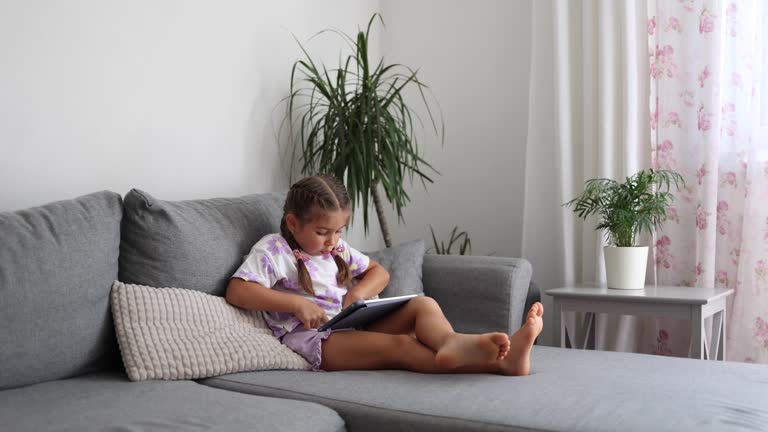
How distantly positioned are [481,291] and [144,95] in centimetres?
125

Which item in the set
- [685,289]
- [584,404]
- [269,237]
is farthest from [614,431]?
[685,289]

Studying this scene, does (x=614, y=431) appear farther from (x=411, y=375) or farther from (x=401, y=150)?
(x=401, y=150)

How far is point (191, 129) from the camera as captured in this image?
258 cm

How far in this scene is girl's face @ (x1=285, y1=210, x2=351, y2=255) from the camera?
212 cm

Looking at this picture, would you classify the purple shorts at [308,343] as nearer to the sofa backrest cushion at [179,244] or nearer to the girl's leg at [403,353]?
the girl's leg at [403,353]

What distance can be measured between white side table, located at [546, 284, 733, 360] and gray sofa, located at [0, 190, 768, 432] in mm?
551

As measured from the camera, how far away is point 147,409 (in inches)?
58.6

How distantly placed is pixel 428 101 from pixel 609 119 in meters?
0.94

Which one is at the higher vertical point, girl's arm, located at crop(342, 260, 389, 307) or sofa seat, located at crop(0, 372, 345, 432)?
girl's arm, located at crop(342, 260, 389, 307)

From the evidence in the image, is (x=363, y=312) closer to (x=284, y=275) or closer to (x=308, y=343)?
(x=308, y=343)

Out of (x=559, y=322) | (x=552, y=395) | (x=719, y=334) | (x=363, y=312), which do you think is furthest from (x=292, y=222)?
(x=719, y=334)

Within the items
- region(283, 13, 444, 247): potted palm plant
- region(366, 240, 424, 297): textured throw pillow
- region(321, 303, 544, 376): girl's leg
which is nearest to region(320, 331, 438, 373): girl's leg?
region(321, 303, 544, 376): girl's leg

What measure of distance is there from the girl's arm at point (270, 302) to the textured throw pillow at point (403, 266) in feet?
1.42

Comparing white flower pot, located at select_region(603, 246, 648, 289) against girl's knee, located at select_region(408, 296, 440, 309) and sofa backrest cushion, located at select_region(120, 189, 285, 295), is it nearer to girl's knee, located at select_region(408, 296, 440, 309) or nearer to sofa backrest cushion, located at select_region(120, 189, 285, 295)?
girl's knee, located at select_region(408, 296, 440, 309)
